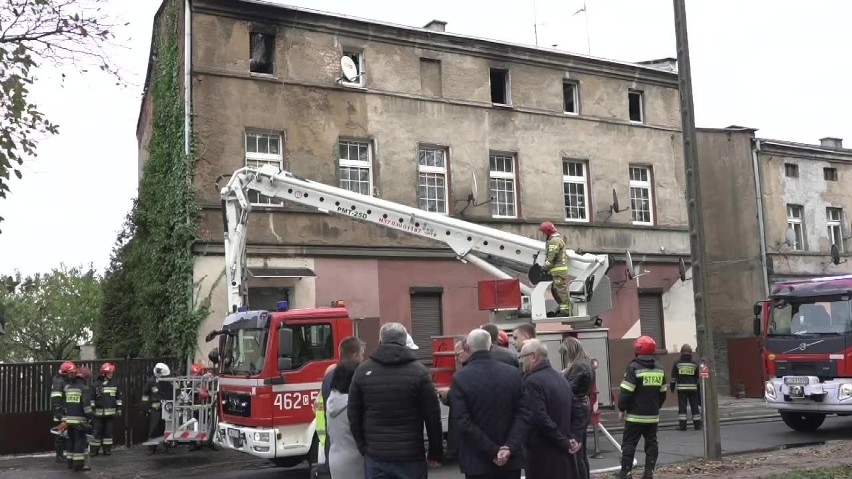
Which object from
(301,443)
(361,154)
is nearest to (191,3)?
(361,154)

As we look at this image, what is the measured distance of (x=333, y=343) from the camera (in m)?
12.1

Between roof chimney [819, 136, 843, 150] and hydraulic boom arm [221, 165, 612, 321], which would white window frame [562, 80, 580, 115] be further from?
roof chimney [819, 136, 843, 150]

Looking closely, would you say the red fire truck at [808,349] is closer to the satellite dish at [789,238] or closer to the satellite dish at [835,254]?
the satellite dish at [789,238]

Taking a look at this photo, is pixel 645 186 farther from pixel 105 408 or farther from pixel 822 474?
pixel 105 408

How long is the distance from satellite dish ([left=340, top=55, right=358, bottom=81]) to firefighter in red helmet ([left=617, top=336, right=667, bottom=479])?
11993 millimetres

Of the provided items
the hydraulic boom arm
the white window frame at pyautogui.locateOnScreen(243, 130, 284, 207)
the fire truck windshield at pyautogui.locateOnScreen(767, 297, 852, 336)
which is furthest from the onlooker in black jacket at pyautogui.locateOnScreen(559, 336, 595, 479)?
the white window frame at pyautogui.locateOnScreen(243, 130, 284, 207)

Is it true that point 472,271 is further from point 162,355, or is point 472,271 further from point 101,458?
point 101,458

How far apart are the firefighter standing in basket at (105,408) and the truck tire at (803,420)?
40.9 ft

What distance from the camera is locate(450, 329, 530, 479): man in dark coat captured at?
641 cm

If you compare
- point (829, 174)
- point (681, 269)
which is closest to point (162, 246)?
point (681, 269)

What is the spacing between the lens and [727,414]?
20.0 metres

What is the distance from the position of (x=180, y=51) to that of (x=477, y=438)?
48.2 feet

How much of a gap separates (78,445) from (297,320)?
15.8 ft

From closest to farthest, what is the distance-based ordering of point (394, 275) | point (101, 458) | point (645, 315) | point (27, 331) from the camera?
1. point (101, 458)
2. point (394, 275)
3. point (645, 315)
4. point (27, 331)
